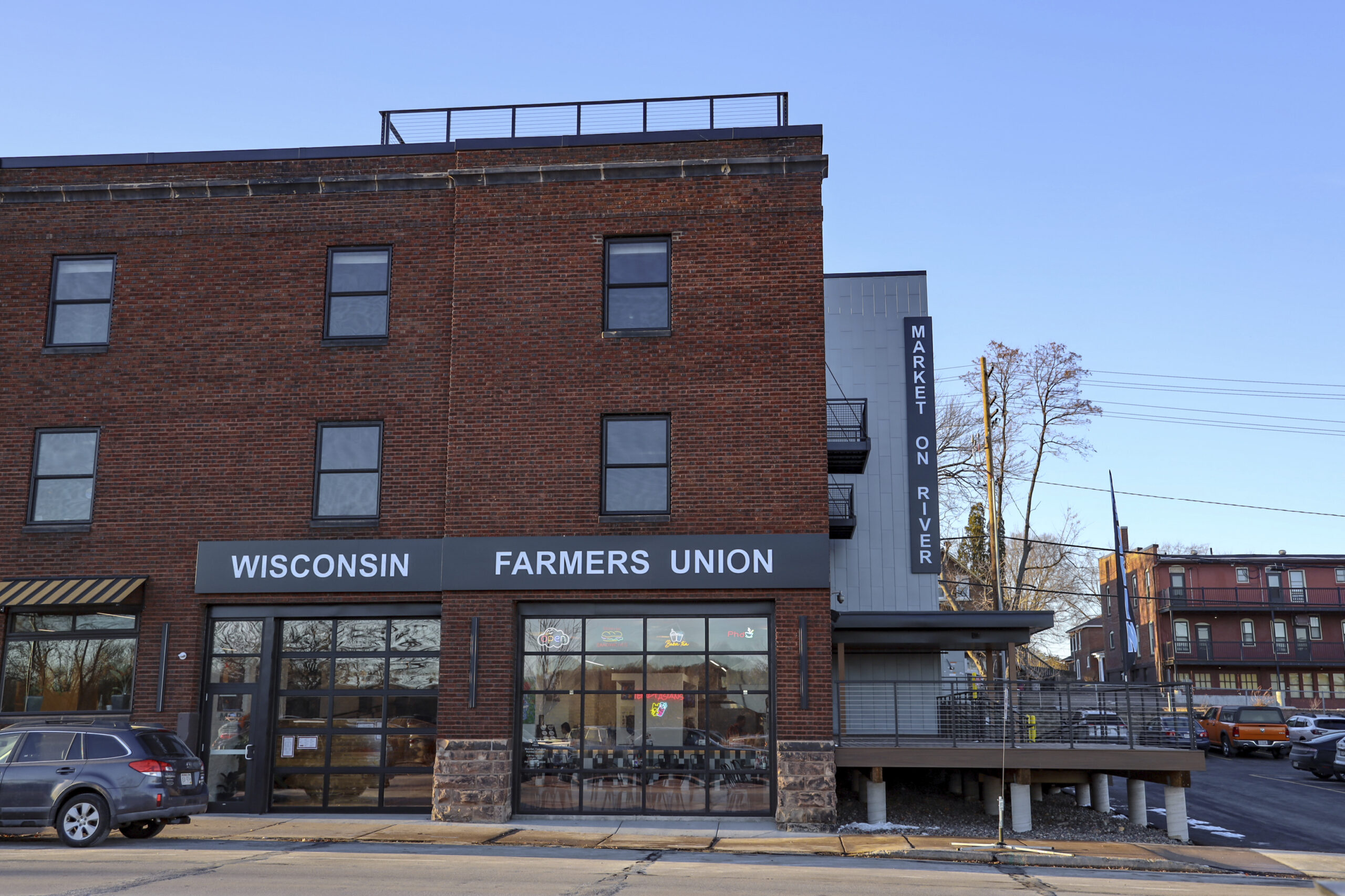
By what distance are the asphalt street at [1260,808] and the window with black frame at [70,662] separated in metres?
18.0

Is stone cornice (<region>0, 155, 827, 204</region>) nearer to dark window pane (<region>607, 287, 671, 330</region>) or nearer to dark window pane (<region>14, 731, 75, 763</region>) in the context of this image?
dark window pane (<region>607, 287, 671, 330</region>)

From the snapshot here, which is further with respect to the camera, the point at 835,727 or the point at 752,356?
the point at 835,727

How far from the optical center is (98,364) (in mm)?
20141

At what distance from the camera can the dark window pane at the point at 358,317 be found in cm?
1998

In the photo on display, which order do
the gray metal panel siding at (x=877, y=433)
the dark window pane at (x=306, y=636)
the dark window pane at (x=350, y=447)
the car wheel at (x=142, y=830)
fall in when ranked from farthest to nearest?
the gray metal panel siding at (x=877, y=433) < the dark window pane at (x=350, y=447) < the dark window pane at (x=306, y=636) < the car wheel at (x=142, y=830)

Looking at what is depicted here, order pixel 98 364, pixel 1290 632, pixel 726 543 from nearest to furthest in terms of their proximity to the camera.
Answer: pixel 726 543 → pixel 98 364 → pixel 1290 632

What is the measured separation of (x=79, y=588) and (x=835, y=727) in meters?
13.6

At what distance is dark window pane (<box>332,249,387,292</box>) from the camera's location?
2012 cm

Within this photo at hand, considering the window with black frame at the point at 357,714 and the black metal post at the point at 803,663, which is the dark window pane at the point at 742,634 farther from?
the window with black frame at the point at 357,714

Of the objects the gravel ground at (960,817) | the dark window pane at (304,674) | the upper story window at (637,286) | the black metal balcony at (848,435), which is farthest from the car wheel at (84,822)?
the black metal balcony at (848,435)

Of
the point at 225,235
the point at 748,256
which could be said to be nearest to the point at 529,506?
the point at 748,256

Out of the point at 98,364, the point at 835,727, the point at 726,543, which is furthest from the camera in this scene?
the point at 835,727

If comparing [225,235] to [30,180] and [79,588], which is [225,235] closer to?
[30,180]

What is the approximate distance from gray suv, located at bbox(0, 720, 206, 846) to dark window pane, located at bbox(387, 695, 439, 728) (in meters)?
3.89
